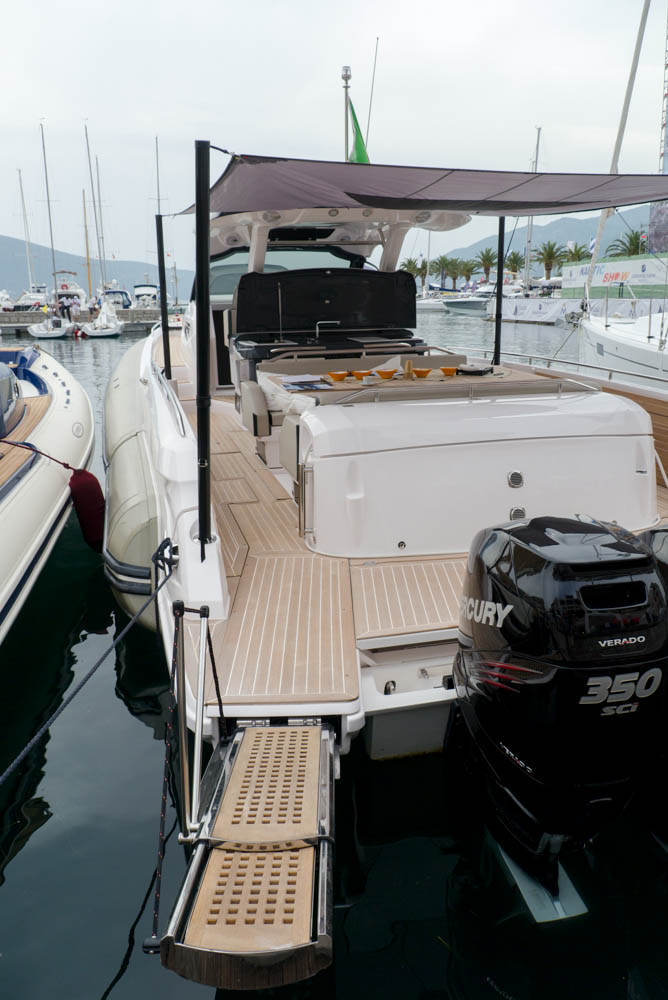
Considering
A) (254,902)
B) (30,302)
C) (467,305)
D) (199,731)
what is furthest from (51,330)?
(254,902)

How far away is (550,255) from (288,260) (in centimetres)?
4869

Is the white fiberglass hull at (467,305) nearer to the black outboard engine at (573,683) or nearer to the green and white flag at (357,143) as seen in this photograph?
the green and white flag at (357,143)

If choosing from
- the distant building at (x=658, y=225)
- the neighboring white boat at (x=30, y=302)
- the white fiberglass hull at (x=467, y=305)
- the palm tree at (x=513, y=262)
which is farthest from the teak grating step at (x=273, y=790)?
the palm tree at (x=513, y=262)

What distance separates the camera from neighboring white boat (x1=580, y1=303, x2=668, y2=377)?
10.7 meters

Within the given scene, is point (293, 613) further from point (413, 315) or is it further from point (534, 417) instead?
point (413, 315)

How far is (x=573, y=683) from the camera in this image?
177cm

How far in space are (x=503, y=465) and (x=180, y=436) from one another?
150 cm

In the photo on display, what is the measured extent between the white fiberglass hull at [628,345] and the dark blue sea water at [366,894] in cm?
909

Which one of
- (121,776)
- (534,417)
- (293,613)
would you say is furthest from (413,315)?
(121,776)

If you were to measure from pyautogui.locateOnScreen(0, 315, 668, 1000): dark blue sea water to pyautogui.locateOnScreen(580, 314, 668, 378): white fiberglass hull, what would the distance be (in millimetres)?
9090

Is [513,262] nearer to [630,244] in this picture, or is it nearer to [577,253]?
[577,253]

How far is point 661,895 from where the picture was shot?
233cm

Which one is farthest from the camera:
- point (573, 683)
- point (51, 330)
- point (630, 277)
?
point (51, 330)

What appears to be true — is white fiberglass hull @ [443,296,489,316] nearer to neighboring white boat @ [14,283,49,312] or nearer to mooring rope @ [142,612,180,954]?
neighboring white boat @ [14,283,49,312]
